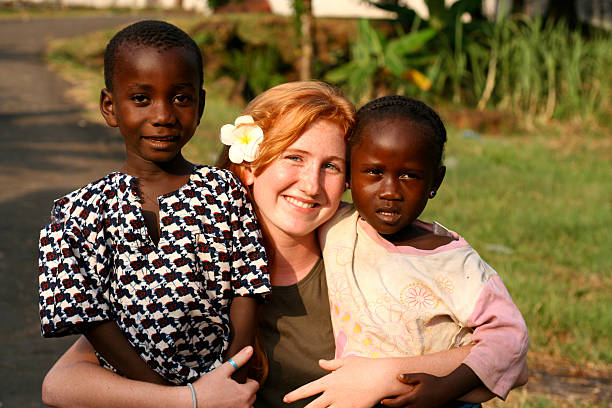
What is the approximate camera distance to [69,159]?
709 cm

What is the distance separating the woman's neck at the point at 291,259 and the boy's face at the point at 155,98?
0.48m

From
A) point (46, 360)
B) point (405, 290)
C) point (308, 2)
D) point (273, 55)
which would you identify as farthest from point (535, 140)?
point (405, 290)

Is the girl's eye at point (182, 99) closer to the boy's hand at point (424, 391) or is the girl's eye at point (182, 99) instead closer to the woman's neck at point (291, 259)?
the woman's neck at point (291, 259)

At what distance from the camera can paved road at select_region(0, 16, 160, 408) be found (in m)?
3.65

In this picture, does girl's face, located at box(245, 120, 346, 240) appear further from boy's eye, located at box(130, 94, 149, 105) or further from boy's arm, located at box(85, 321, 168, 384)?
boy's arm, located at box(85, 321, 168, 384)

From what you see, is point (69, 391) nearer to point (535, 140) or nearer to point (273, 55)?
point (535, 140)

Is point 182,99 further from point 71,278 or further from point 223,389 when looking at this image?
point 223,389

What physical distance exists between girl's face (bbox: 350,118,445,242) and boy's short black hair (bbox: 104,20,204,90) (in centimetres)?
54

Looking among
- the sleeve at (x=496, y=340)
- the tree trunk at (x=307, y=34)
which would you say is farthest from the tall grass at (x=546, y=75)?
the sleeve at (x=496, y=340)

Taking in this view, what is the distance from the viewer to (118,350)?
1863mm

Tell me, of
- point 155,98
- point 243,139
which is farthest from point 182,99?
point 243,139

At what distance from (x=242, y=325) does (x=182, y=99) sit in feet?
2.10

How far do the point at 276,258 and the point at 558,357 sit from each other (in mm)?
2126

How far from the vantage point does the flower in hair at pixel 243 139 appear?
85.9 inches
